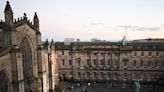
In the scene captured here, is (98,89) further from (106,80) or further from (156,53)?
(156,53)

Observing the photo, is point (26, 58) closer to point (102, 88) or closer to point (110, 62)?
point (102, 88)

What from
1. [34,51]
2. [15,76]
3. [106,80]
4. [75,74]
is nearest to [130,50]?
[106,80]

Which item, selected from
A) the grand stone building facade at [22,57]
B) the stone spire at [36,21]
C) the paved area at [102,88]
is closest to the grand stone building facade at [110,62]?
the paved area at [102,88]

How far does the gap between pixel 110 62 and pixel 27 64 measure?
2913 centimetres

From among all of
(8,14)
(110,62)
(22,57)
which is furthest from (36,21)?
(110,62)

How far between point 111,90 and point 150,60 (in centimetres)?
1456

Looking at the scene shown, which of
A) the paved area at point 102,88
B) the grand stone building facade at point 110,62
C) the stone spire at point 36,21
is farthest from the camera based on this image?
the grand stone building facade at point 110,62

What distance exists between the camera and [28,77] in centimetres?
4312

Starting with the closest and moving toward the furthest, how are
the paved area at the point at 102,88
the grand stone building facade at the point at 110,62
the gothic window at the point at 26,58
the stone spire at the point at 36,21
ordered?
1. the gothic window at the point at 26,58
2. the stone spire at the point at 36,21
3. the paved area at the point at 102,88
4. the grand stone building facade at the point at 110,62

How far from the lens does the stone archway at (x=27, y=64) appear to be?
1662 inches

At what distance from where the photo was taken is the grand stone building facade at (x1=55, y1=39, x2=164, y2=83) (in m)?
64.6

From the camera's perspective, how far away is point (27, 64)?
141 feet

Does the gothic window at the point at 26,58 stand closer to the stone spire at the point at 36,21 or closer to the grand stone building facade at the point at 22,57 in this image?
the grand stone building facade at the point at 22,57

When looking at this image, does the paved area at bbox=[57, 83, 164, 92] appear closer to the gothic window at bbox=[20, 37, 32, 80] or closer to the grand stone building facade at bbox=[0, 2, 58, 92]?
the grand stone building facade at bbox=[0, 2, 58, 92]
